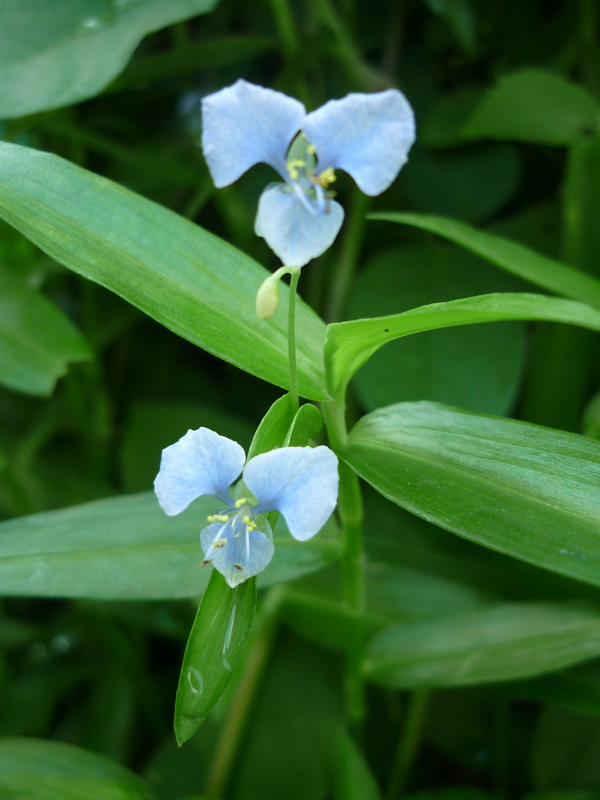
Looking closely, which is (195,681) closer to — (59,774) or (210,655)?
(210,655)

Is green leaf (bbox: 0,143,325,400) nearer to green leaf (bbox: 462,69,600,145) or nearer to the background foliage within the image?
the background foliage

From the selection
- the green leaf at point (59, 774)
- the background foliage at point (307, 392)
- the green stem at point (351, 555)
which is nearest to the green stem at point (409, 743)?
the background foliage at point (307, 392)

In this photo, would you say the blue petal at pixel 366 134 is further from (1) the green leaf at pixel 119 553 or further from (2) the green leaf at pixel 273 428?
(1) the green leaf at pixel 119 553

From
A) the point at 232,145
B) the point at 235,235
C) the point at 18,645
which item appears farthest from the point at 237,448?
the point at 18,645

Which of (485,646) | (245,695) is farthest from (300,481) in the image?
(245,695)

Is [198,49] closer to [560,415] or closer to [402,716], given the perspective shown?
[560,415]
